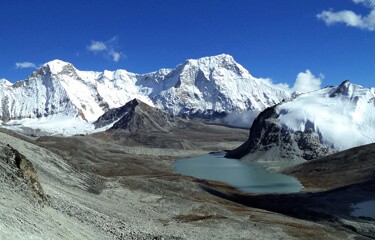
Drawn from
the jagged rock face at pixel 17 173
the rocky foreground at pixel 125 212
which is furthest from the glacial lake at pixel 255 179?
the jagged rock face at pixel 17 173

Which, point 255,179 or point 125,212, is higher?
point 125,212

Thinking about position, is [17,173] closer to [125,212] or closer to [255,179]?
[125,212]

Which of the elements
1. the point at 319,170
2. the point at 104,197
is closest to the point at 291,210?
the point at 104,197

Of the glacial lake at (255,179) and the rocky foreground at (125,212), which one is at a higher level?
the rocky foreground at (125,212)

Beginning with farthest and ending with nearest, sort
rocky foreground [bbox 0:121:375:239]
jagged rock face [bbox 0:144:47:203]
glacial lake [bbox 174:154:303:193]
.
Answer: glacial lake [bbox 174:154:303:193] < jagged rock face [bbox 0:144:47:203] < rocky foreground [bbox 0:121:375:239]

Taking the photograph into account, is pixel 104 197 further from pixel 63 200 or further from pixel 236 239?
pixel 236 239

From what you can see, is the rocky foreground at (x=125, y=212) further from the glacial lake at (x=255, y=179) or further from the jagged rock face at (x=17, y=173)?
the glacial lake at (x=255, y=179)

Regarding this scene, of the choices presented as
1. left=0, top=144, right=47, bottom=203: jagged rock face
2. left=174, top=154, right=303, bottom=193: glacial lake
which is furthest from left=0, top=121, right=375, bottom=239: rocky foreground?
left=174, top=154, right=303, bottom=193: glacial lake

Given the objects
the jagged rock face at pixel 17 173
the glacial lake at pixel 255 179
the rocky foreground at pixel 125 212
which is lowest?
the glacial lake at pixel 255 179

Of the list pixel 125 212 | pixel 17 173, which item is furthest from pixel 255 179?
pixel 17 173

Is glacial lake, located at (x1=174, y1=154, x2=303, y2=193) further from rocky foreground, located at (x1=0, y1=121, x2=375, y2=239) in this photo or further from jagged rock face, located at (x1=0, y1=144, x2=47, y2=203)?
jagged rock face, located at (x1=0, y1=144, x2=47, y2=203)

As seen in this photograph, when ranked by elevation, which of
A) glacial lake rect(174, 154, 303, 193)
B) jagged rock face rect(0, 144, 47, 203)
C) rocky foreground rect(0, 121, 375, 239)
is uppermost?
jagged rock face rect(0, 144, 47, 203)

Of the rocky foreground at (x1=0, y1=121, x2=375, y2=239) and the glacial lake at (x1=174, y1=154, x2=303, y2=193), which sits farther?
the glacial lake at (x1=174, y1=154, x2=303, y2=193)
